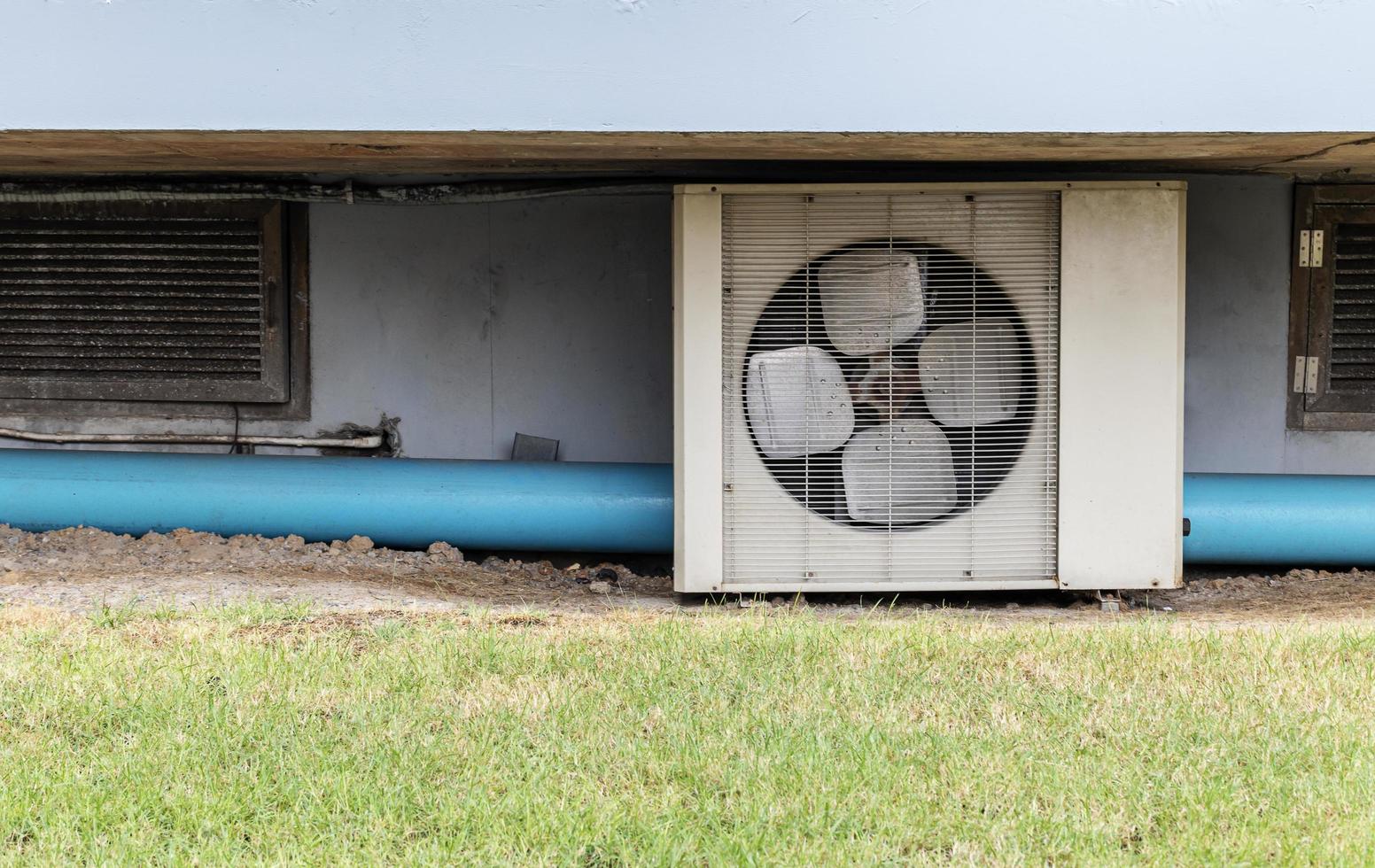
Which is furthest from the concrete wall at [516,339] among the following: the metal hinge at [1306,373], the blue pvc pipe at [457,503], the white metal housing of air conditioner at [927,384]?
the white metal housing of air conditioner at [927,384]

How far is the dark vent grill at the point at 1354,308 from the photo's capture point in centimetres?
498

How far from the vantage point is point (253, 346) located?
5.29 meters

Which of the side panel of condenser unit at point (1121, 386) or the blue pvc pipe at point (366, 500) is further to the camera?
the blue pvc pipe at point (366, 500)

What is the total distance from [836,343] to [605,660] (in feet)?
4.71

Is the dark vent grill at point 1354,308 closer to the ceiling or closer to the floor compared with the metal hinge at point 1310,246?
closer to the floor

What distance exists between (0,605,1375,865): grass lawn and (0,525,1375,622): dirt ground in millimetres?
561

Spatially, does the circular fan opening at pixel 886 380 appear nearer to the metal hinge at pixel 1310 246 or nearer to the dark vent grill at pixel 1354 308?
the metal hinge at pixel 1310 246

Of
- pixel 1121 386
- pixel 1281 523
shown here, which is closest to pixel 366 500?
pixel 1121 386

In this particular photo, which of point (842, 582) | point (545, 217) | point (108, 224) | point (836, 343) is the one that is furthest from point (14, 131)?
point (842, 582)

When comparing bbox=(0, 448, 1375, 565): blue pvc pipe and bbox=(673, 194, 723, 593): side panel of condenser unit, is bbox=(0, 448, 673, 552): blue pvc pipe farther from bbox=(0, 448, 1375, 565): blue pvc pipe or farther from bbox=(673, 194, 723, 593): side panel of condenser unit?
bbox=(673, 194, 723, 593): side panel of condenser unit

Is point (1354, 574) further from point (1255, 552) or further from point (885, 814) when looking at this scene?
point (885, 814)

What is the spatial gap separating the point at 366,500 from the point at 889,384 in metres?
2.06

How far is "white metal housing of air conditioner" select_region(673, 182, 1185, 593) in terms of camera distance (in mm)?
4035

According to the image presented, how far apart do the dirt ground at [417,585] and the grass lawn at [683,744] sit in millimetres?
561
